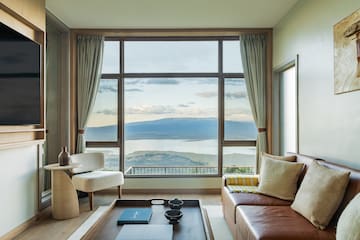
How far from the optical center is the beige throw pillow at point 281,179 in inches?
114

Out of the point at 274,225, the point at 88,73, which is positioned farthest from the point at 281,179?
the point at 88,73

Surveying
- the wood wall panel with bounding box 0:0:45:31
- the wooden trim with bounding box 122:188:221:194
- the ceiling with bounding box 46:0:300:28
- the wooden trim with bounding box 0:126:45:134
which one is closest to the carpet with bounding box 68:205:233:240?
the wooden trim with bounding box 122:188:221:194

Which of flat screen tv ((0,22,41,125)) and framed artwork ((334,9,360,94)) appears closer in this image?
framed artwork ((334,9,360,94))

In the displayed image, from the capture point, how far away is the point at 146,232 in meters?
2.05

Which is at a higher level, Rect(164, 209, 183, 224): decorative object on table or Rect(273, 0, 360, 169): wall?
Rect(273, 0, 360, 169): wall

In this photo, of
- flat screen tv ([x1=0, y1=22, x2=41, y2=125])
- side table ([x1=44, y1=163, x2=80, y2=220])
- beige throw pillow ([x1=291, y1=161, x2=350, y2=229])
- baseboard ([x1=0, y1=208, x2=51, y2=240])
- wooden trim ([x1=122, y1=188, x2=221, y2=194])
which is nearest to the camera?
beige throw pillow ([x1=291, y1=161, x2=350, y2=229])

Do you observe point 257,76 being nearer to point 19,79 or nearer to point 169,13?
point 169,13

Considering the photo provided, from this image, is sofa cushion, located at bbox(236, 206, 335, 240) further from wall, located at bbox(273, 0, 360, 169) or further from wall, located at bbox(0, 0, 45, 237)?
wall, located at bbox(0, 0, 45, 237)

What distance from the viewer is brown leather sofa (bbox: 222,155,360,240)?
2004mm

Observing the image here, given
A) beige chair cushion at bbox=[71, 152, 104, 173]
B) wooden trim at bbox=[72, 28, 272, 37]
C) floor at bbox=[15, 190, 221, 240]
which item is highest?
wooden trim at bbox=[72, 28, 272, 37]

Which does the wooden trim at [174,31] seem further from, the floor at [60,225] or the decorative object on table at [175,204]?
the decorative object on table at [175,204]

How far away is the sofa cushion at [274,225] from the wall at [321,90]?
779mm

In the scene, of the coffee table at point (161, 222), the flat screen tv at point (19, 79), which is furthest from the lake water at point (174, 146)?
the coffee table at point (161, 222)

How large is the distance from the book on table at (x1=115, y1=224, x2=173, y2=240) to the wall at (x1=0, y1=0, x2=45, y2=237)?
154cm
